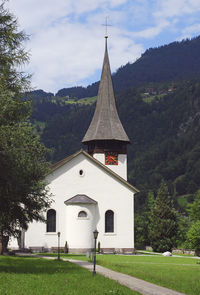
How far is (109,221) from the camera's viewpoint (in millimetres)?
45875

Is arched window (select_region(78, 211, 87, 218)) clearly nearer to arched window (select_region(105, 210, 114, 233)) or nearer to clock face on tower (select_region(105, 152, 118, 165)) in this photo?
arched window (select_region(105, 210, 114, 233))

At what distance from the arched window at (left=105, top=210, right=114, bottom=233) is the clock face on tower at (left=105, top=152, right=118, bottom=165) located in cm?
605

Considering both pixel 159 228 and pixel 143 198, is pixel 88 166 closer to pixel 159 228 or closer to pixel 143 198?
pixel 159 228

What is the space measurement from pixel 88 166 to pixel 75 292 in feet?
107

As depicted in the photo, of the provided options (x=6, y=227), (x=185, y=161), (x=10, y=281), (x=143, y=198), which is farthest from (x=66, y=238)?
(x=185, y=161)

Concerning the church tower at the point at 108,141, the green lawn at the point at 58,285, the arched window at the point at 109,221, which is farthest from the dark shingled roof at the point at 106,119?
the green lawn at the point at 58,285

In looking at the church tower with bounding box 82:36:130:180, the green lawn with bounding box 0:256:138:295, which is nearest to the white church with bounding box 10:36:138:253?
the church tower with bounding box 82:36:130:180

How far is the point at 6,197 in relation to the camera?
67.1 feet

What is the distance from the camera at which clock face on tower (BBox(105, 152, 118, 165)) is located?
49.6m

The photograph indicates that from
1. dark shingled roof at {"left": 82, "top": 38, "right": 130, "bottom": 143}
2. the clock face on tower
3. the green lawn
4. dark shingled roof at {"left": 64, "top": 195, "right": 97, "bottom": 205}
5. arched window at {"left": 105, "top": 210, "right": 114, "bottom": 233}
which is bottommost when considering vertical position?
the green lawn

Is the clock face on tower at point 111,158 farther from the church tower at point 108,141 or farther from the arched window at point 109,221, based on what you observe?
the arched window at point 109,221

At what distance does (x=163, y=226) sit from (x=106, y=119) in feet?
45.2

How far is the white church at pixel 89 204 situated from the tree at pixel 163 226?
6581mm

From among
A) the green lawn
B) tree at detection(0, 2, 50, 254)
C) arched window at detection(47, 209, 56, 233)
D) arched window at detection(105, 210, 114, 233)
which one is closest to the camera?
the green lawn
